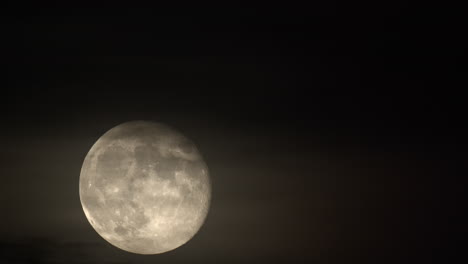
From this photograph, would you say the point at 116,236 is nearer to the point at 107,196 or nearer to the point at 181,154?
the point at 107,196

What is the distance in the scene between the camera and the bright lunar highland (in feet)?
68.8

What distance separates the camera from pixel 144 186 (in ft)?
68.5

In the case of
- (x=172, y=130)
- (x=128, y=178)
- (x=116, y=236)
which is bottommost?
(x=116, y=236)

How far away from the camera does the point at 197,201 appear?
72.6 ft

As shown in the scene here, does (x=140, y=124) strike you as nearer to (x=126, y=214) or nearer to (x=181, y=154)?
(x=181, y=154)

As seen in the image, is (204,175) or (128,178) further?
(204,175)

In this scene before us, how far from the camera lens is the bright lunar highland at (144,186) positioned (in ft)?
68.8

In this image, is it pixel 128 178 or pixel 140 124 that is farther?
pixel 140 124

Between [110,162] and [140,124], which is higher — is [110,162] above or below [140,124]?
below

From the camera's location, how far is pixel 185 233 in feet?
72.8

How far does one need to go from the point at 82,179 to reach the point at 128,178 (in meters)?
2.38

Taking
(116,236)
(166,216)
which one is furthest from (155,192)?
(116,236)

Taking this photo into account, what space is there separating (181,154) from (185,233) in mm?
2572

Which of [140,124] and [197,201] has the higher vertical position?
[140,124]
